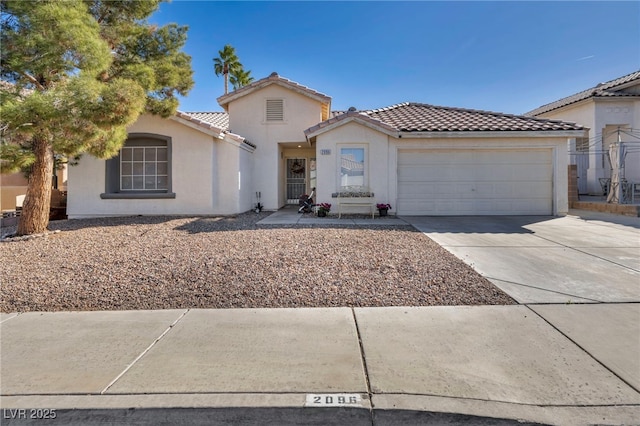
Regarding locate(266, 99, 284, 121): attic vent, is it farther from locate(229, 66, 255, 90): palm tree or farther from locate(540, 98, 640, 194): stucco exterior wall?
locate(229, 66, 255, 90): palm tree

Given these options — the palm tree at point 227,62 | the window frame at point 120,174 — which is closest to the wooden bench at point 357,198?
the window frame at point 120,174

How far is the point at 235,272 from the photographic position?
5.84 meters

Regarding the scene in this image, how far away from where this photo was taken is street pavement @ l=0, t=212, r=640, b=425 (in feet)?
8.77

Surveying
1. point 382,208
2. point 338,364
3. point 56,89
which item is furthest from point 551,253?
point 56,89

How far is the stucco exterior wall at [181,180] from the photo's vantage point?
41.8 ft

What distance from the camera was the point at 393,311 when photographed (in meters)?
4.51

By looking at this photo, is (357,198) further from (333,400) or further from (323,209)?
(333,400)

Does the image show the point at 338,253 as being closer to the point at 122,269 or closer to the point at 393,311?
the point at 393,311

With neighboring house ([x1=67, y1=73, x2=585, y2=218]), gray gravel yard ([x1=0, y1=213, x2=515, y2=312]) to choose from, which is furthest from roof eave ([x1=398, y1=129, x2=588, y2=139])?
gray gravel yard ([x1=0, y1=213, x2=515, y2=312])

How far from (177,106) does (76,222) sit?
5257 mm

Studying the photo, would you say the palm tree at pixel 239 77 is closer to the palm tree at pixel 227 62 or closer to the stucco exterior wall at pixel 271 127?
the palm tree at pixel 227 62

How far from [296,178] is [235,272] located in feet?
40.6

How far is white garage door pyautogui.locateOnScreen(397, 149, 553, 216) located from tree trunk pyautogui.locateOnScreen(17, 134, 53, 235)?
1093 centimetres

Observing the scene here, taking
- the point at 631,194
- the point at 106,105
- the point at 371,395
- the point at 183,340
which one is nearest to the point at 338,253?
the point at 183,340
